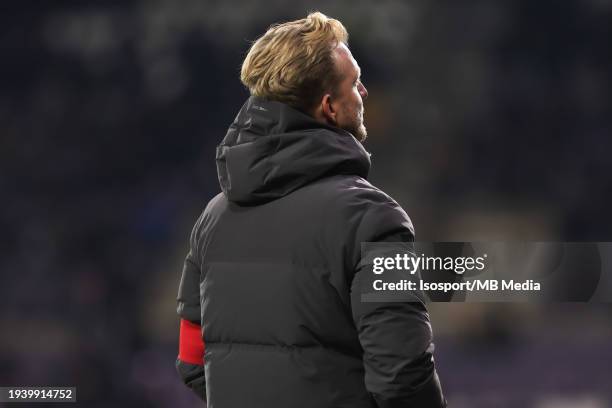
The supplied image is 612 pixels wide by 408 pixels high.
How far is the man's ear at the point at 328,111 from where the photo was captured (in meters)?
0.95

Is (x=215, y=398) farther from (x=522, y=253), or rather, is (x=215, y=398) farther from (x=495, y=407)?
(x=495, y=407)

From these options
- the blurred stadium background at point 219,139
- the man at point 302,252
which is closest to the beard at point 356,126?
the man at point 302,252

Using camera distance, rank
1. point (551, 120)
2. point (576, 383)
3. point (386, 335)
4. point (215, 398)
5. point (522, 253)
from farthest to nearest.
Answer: point (551, 120)
point (576, 383)
point (522, 253)
point (215, 398)
point (386, 335)

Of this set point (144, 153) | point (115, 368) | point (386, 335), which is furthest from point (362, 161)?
point (144, 153)

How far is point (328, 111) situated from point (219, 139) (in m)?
6.05

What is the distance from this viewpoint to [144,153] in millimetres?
7031

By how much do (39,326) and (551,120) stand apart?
3989mm

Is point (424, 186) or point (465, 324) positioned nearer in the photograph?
point (465, 324)

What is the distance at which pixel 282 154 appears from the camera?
3.04 feet

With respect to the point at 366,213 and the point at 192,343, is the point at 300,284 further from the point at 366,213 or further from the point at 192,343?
the point at 192,343

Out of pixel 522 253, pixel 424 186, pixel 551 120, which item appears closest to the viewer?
pixel 522 253

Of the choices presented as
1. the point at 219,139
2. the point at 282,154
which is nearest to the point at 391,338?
the point at 282,154

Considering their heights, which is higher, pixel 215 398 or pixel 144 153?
pixel 215 398

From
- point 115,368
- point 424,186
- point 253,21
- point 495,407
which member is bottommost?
point 495,407
